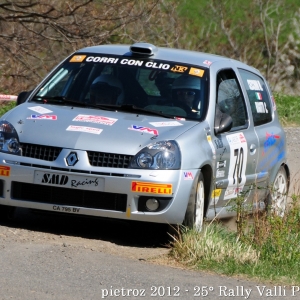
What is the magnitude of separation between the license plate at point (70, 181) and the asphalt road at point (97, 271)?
450 mm

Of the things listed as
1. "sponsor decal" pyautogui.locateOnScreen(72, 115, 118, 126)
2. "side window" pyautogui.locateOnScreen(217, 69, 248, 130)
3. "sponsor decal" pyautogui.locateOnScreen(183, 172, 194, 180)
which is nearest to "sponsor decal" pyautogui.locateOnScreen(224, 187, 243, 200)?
"side window" pyautogui.locateOnScreen(217, 69, 248, 130)

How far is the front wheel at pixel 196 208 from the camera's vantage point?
7.09m

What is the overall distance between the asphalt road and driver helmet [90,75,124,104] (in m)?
1.19

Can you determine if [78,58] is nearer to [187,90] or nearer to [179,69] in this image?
[179,69]

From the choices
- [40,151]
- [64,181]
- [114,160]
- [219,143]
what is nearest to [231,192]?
[219,143]

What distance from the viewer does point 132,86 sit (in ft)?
26.0

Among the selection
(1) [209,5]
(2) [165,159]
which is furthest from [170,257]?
(1) [209,5]

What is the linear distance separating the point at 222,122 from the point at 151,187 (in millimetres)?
1304

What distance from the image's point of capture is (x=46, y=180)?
6949 mm

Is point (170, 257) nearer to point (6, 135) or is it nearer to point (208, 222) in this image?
point (208, 222)

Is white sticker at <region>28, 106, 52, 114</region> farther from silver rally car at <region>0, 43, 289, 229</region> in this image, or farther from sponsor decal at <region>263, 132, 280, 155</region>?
sponsor decal at <region>263, 132, 280, 155</region>

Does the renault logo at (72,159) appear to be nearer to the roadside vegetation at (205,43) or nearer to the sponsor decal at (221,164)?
the roadside vegetation at (205,43)

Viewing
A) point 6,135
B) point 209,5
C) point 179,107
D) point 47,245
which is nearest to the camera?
point 47,245

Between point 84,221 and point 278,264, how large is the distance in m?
2.12
